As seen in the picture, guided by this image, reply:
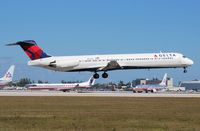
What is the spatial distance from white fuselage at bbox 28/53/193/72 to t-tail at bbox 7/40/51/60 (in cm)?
133

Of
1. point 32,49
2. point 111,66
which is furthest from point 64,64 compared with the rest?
point 111,66

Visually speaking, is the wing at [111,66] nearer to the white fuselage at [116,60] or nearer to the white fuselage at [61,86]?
the white fuselage at [116,60]

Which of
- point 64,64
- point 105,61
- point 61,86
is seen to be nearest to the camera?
point 64,64

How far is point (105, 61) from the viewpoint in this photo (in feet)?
→ 263

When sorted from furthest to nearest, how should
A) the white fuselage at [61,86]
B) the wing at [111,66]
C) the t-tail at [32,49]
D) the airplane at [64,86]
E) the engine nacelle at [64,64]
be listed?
1. the white fuselage at [61,86]
2. the airplane at [64,86]
3. the t-tail at [32,49]
4. the engine nacelle at [64,64]
5. the wing at [111,66]

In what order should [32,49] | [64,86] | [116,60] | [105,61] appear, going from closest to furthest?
[116,60]
[105,61]
[32,49]
[64,86]

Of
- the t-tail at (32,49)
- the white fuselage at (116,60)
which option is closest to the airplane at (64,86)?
the t-tail at (32,49)

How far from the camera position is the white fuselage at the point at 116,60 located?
77.2 m

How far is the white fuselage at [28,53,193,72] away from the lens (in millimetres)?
77188

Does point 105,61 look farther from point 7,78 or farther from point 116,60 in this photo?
point 7,78

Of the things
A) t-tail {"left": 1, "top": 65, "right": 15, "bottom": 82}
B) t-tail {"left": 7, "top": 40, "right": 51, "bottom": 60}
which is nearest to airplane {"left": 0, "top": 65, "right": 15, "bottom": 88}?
t-tail {"left": 1, "top": 65, "right": 15, "bottom": 82}

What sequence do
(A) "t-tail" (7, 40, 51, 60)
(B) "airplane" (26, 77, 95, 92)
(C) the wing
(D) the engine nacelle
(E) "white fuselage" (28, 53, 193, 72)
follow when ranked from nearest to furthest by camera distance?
1. (E) "white fuselage" (28, 53, 193, 72)
2. (C) the wing
3. (D) the engine nacelle
4. (A) "t-tail" (7, 40, 51, 60)
5. (B) "airplane" (26, 77, 95, 92)

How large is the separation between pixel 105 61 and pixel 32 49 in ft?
42.8

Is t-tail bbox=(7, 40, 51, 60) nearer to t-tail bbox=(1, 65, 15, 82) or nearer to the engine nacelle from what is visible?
the engine nacelle
